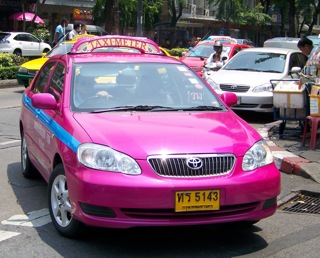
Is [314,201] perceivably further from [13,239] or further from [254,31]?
[254,31]

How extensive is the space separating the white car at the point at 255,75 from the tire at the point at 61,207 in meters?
6.76

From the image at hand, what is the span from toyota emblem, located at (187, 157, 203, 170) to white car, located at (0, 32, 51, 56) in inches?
966

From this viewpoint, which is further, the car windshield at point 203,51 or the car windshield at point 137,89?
the car windshield at point 203,51

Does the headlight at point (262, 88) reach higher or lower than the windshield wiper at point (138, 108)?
lower

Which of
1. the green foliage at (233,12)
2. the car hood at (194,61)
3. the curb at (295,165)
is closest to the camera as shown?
the curb at (295,165)

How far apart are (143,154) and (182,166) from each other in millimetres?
308

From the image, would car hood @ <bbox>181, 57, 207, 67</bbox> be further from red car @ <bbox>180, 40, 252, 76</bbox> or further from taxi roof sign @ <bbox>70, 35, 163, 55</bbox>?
taxi roof sign @ <bbox>70, 35, 163, 55</bbox>

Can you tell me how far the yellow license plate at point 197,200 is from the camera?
427cm

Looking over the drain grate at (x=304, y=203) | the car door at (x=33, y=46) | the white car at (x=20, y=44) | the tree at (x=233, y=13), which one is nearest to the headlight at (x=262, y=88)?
the drain grate at (x=304, y=203)

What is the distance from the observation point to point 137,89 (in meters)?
5.64

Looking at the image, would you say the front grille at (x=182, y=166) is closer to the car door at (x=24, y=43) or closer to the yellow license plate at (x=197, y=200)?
the yellow license plate at (x=197, y=200)

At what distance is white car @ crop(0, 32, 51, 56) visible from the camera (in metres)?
28.0

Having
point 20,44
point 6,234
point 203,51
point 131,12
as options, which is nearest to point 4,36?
point 20,44

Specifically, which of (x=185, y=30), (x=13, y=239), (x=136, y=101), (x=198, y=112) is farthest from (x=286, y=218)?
(x=185, y=30)
